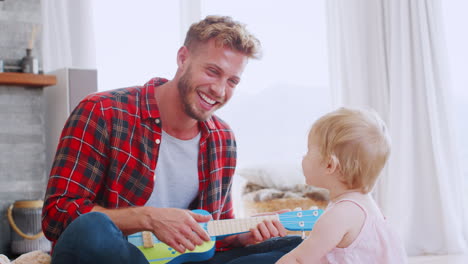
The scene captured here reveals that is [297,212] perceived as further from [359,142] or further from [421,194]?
[421,194]

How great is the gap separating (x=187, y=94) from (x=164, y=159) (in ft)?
0.72

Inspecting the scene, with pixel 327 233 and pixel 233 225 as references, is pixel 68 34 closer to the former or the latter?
pixel 233 225

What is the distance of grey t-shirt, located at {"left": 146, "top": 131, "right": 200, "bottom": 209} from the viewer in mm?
1757

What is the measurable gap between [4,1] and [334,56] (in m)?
2.09

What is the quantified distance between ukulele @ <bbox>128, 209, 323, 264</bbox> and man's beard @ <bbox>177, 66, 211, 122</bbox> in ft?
1.08

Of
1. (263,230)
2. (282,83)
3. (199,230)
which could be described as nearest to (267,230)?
(263,230)

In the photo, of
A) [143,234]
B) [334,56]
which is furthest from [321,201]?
[143,234]

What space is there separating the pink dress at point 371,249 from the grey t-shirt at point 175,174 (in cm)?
61

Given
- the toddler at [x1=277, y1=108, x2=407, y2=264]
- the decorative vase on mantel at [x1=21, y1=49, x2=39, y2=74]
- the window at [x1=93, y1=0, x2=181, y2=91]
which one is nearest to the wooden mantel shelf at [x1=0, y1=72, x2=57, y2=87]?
the decorative vase on mantel at [x1=21, y1=49, x2=39, y2=74]

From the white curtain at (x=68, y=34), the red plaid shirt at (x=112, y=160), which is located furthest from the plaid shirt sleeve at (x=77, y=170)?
the white curtain at (x=68, y=34)

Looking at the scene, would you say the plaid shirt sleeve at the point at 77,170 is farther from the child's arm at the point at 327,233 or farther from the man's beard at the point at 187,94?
the child's arm at the point at 327,233

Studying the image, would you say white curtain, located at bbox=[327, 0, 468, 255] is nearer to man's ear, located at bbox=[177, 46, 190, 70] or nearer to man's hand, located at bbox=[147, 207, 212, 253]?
man's ear, located at bbox=[177, 46, 190, 70]

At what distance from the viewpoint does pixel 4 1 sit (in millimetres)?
3051

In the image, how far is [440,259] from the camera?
324cm
